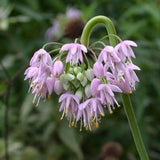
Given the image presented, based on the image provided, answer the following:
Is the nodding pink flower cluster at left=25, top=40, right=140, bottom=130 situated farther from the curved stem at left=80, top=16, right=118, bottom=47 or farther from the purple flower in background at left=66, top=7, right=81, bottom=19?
the purple flower in background at left=66, top=7, right=81, bottom=19

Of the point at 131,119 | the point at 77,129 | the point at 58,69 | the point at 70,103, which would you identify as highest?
the point at 77,129

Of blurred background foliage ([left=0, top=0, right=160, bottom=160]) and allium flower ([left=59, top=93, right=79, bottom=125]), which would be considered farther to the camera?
blurred background foliage ([left=0, top=0, right=160, bottom=160])

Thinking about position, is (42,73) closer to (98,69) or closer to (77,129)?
(98,69)

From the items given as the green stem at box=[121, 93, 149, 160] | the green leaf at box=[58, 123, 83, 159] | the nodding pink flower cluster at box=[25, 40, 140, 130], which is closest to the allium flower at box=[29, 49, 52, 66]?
the nodding pink flower cluster at box=[25, 40, 140, 130]

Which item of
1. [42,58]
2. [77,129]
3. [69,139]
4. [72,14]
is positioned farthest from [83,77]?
[72,14]

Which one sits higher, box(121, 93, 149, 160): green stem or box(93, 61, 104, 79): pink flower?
box(93, 61, 104, 79): pink flower

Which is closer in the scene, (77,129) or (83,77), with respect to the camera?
(83,77)

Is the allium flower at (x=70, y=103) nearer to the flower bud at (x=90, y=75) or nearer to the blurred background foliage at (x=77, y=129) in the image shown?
the flower bud at (x=90, y=75)

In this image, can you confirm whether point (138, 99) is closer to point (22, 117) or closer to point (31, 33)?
point (22, 117)
